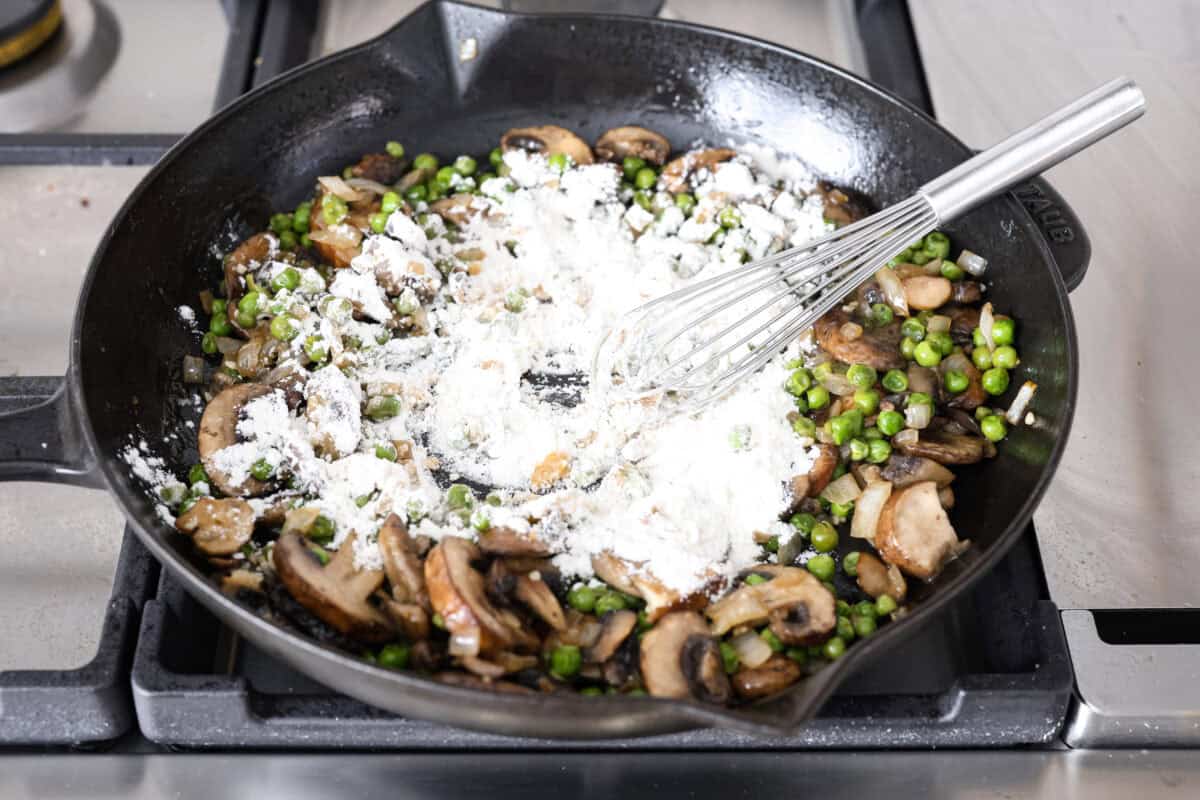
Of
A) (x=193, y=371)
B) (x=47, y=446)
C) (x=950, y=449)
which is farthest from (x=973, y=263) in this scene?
(x=47, y=446)

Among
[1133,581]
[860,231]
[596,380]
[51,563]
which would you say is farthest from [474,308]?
[1133,581]

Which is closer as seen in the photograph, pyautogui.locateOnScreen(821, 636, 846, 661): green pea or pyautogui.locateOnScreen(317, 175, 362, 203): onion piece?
pyautogui.locateOnScreen(821, 636, 846, 661): green pea

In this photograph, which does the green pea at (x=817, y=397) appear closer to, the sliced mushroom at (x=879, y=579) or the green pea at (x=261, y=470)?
the sliced mushroom at (x=879, y=579)

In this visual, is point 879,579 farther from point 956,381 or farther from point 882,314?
point 882,314

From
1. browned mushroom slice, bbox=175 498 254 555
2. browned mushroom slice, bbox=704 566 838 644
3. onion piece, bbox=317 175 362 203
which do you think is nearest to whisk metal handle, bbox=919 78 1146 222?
browned mushroom slice, bbox=704 566 838 644

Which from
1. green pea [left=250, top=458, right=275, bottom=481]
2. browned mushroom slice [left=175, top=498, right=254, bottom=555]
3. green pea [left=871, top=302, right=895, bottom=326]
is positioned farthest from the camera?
green pea [left=871, top=302, right=895, bottom=326]

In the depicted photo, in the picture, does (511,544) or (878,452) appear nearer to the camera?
(511,544)

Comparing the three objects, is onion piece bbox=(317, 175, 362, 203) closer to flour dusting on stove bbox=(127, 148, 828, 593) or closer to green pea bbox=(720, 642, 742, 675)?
flour dusting on stove bbox=(127, 148, 828, 593)
